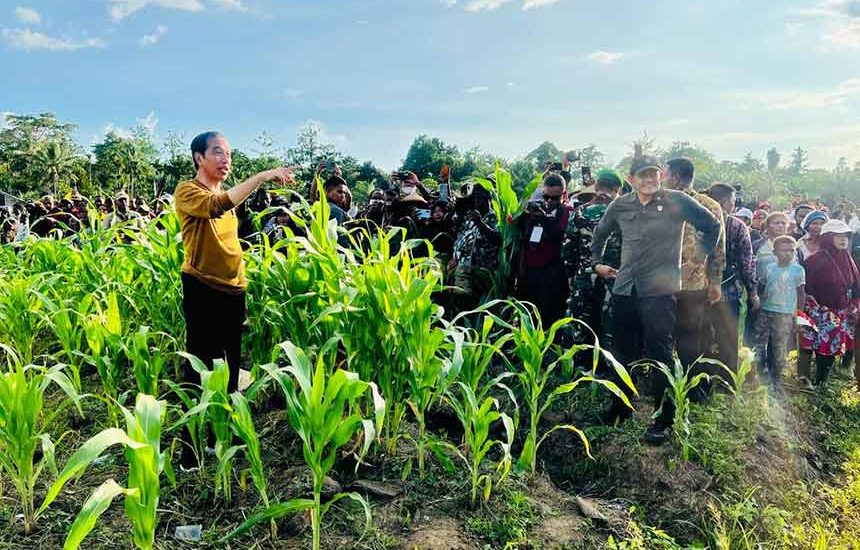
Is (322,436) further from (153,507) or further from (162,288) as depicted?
(162,288)

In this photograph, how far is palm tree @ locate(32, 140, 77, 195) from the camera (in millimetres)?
42812

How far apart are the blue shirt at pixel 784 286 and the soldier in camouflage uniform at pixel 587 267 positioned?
55.1 inches

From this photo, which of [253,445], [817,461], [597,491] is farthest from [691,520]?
[253,445]

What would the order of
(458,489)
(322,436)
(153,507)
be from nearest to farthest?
(153,507), (322,436), (458,489)

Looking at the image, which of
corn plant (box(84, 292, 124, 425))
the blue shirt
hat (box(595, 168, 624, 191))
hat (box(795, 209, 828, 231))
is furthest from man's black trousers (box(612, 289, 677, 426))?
hat (box(795, 209, 828, 231))

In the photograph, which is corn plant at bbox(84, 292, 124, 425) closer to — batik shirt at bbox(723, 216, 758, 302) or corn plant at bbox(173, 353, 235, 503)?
corn plant at bbox(173, 353, 235, 503)

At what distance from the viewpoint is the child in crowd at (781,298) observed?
440 centimetres

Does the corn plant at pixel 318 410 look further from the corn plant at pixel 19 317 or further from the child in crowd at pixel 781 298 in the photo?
the child in crowd at pixel 781 298

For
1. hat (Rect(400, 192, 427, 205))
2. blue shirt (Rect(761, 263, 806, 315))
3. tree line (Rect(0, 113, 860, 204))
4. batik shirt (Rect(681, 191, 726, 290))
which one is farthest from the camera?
tree line (Rect(0, 113, 860, 204))

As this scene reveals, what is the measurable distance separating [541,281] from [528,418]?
39.1 inches

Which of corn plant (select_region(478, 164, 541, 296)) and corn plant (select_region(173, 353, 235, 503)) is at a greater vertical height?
corn plant (select_region(478, 164, 541, 296))

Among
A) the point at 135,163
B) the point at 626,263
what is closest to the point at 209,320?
the point at 626,263

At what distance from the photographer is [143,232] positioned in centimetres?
338

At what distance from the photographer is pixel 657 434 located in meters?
3.02
